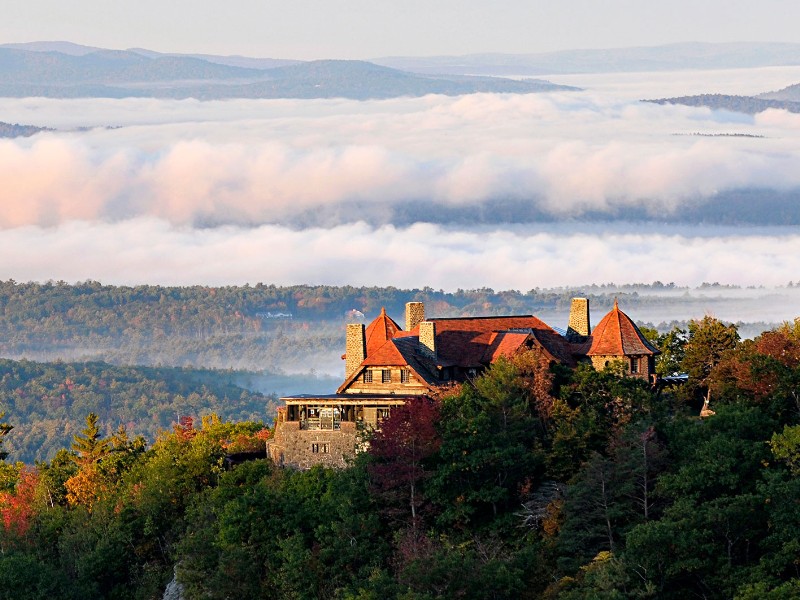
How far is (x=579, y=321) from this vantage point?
10500 cm

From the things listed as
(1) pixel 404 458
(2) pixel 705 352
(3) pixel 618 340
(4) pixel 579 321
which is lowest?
(1) pixel 404 458

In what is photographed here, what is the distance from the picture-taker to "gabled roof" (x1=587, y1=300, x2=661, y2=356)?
100625 mm

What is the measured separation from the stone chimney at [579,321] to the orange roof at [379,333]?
10029 millimetres

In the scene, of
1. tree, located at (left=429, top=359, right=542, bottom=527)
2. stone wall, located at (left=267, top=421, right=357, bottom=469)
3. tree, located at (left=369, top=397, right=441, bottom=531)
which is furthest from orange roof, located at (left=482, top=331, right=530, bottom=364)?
tree, located at (left=369, top=397, right=441, bottom=531)

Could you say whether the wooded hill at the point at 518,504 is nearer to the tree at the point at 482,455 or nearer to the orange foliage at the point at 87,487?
the tree at the point at 482,455

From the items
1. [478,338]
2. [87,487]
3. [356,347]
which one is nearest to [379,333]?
[356,347]

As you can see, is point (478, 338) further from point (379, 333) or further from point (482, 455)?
point (482, 455)

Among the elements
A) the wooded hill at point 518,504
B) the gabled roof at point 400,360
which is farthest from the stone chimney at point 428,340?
the wooded hill at point 518,504

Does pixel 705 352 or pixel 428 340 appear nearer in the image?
pixel 428 340

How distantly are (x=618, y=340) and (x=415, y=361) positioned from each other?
1143 cm

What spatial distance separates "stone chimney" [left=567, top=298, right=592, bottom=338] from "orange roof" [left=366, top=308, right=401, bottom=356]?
32.9ft

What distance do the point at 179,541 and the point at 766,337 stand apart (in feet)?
112

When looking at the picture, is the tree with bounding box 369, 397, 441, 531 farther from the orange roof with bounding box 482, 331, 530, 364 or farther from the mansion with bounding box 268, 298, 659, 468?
the orange roof with bounding box 482, 331, 530, 364

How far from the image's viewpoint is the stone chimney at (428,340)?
100 m
